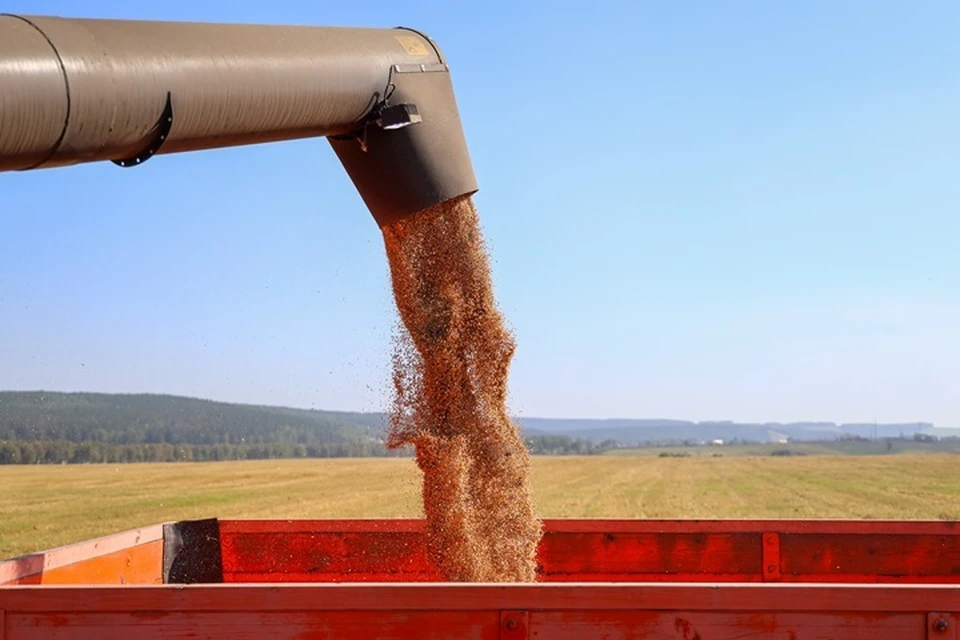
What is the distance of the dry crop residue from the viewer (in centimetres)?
551

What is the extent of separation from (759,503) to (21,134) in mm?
23537

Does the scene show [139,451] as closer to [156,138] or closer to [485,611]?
[156,138]

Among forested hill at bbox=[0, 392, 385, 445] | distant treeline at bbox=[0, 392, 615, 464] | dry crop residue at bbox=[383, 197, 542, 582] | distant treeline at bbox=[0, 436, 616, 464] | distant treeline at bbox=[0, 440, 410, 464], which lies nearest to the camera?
dry crop residue at bbox=[383, 197, 542, 582]

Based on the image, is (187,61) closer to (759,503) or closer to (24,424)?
(759,503)

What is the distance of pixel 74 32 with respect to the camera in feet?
12.0

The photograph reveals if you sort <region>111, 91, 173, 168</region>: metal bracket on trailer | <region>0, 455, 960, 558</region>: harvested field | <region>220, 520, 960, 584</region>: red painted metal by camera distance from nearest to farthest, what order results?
<region>111, 91, 173, 168</region>: metal bracket on trailer < <region>220, 520, 960, 584</region>: red painted metal < <region>0, 455, 960, 558</region>: harvested field

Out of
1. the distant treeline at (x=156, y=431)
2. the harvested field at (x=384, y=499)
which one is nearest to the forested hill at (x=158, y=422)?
the distant treeline at (x=156, y=431)

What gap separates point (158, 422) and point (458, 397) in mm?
109865

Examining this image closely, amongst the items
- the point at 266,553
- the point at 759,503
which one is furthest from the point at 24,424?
the point at 266,553

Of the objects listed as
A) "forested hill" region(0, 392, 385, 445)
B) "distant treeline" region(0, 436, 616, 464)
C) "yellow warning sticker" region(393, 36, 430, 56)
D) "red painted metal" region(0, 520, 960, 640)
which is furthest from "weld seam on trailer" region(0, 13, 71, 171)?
"forested hill" region(0, 392, 385, 445)

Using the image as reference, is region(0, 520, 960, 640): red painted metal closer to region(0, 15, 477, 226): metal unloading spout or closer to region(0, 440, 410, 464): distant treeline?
region(0, 15, 477, 226): metal unloading spout

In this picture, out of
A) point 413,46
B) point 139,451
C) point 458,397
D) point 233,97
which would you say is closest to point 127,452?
point 139,451

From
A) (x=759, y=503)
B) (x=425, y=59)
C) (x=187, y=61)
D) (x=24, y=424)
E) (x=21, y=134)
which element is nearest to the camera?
(x=21, y=134)

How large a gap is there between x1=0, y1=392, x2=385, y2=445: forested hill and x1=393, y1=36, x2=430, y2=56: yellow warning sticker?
72217mm
